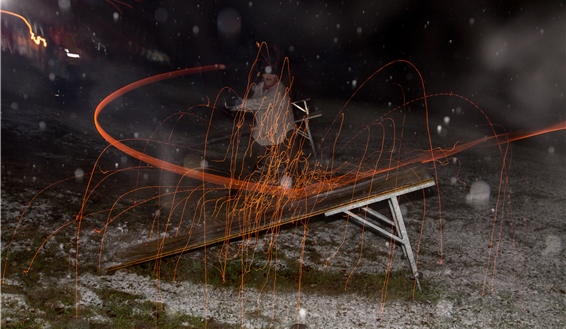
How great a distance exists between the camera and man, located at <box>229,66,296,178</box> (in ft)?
19.9

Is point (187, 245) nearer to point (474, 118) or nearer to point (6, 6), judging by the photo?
point (474, 118)

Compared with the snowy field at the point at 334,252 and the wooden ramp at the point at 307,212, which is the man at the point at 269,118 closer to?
the snowy field at the point at 334,252

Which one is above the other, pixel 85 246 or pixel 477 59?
pixel 477 59

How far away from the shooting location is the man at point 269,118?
239 inches

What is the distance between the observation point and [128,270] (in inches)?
171

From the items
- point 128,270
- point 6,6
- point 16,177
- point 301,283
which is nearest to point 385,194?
point 301,283

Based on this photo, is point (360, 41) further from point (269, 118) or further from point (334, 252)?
point (334, 252)

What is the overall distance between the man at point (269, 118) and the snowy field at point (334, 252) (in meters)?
1.16

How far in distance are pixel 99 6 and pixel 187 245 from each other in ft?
66.8

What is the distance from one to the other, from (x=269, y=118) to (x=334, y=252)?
6.99 ft

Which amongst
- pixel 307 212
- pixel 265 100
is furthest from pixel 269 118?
pixel 307 212

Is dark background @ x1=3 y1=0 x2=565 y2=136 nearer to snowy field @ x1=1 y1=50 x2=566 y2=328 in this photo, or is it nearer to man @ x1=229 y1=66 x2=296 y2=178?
snowy field @ x1=1 y1=50 x2=566 y2=328

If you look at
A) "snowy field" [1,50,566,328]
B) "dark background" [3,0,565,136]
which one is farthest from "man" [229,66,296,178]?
"dark background" [3,0,565,136]

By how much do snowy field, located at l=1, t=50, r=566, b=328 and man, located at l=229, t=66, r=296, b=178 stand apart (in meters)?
1.16
